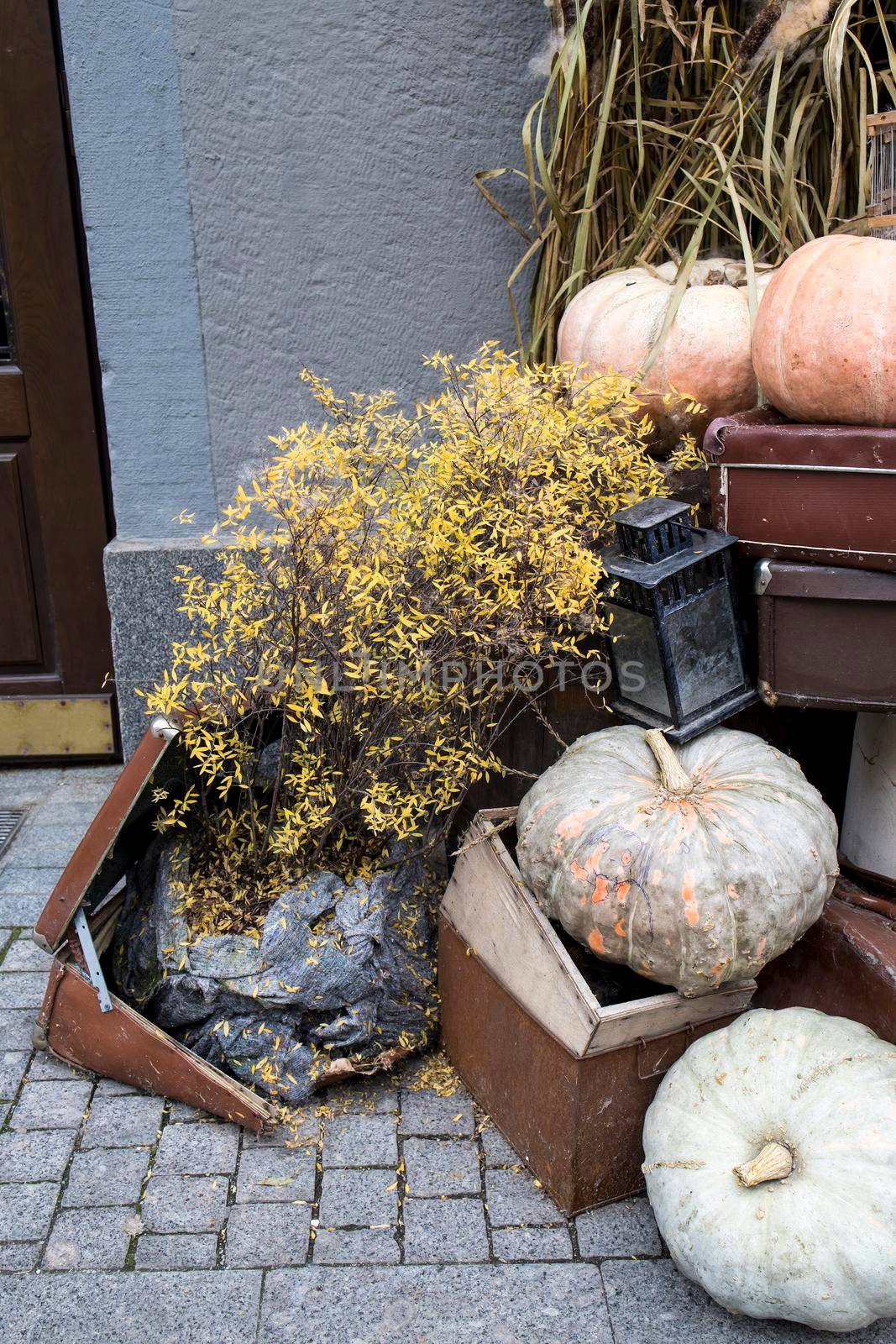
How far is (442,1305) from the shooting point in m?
2.17

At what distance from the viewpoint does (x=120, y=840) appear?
112 inches

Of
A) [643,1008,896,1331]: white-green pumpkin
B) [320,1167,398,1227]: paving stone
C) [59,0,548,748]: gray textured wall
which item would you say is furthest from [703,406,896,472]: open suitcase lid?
[320,1167,398,1227]: paving stone

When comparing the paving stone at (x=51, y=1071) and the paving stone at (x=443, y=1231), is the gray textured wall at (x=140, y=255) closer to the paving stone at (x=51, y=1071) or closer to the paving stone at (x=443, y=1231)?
the paving stone at (x=51, y=1071)

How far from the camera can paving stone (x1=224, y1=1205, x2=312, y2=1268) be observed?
226cm

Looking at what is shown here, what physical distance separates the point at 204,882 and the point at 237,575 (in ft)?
2.71

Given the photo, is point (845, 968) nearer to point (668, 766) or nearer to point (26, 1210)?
point (668, 766)

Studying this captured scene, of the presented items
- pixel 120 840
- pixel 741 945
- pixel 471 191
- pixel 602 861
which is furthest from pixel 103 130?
pixel 741 945

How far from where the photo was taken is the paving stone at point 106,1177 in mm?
2410

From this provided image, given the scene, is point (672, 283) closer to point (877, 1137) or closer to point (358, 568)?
point (358, 568)

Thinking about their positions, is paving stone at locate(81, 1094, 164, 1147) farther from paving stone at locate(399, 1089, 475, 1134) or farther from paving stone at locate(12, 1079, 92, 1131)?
paving stone at locate(399, 1089, 475, 1134)

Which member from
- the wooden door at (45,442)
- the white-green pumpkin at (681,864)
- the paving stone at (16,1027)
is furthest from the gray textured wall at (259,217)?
the white-green pumpkin at (681,864)

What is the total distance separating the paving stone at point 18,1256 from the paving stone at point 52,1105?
0.34 metres

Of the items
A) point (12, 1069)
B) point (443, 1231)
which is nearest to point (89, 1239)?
point (12, 1069)

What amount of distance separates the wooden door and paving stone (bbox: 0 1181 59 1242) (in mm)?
1776
